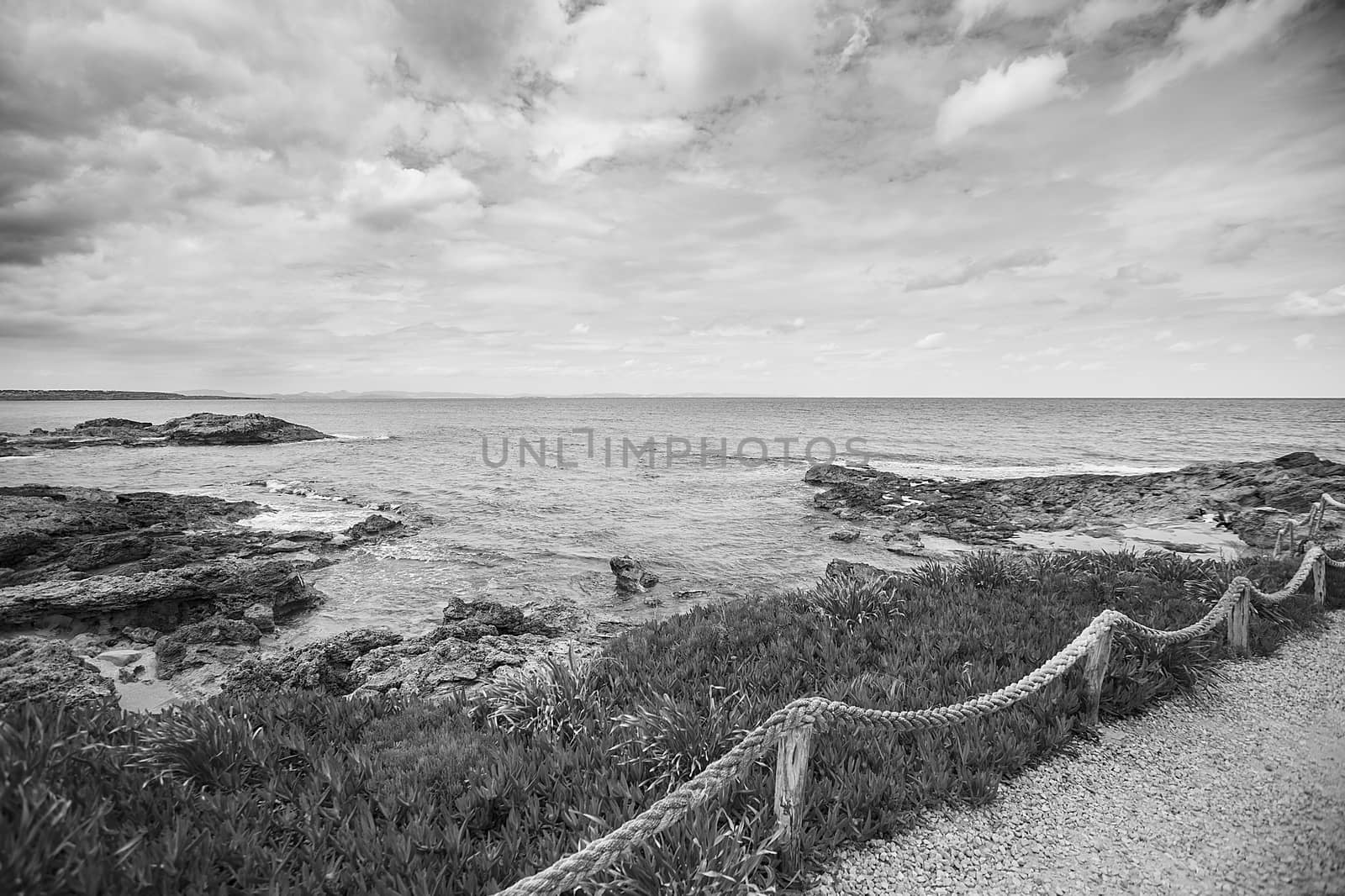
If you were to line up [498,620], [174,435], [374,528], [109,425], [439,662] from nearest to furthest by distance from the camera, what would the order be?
[439,662]
[498,620]
[374,528]
[174,435]
[109,425]

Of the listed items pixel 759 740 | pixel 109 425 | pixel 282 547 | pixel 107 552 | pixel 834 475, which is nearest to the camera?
pixel 759 740

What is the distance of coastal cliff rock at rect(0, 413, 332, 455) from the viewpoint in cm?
4656

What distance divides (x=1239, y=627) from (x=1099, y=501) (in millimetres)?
18282

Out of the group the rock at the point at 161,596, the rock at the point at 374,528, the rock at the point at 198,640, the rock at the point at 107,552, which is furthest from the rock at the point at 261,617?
the rock at the point at 374,528

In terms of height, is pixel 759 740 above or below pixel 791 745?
above

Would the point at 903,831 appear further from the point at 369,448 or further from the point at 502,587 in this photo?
the point at 369,448

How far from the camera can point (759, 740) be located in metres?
3.69

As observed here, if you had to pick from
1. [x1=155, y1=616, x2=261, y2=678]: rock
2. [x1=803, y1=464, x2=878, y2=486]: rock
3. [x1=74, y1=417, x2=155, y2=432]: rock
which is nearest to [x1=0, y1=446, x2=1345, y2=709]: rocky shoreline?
[x1=155, y1=616, x2=261, y2=678]: rock

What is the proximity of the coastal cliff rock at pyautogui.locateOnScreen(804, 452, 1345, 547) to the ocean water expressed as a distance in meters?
2.73

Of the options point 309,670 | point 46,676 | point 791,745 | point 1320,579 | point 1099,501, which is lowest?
point 309,670

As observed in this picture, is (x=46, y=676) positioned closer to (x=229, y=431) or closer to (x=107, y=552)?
(x=107, y=552)

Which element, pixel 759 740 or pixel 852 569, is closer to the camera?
pixel 759 740

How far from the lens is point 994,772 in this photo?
4.68 m

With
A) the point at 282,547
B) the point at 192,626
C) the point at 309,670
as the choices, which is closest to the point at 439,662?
the point at 309,670
